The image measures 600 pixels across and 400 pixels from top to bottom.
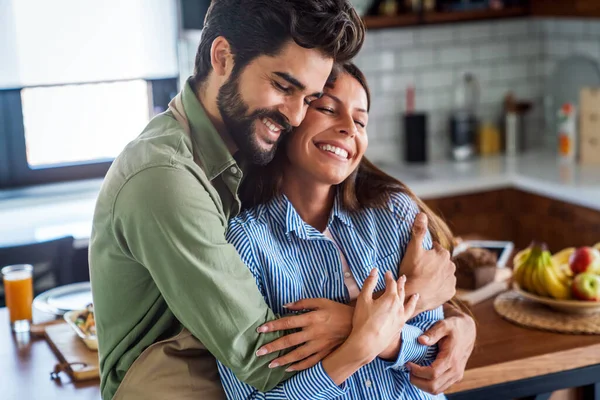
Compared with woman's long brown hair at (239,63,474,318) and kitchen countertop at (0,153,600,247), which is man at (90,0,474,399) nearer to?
woman's long brown hair at (239,63,474,318)

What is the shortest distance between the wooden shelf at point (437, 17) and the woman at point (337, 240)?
2.27 meters

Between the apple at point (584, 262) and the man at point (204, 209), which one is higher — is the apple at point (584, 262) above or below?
below

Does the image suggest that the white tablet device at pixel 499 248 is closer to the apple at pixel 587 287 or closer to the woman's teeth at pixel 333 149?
the apple at pixel 587 287

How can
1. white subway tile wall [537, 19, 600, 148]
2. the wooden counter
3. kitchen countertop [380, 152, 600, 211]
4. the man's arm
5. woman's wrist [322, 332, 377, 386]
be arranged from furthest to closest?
white subway tile wall [537, 19, 600, 148] < kitchen countertop [380, 152, 600, 211] < the wooden counter < woman's wrist [322, 332, 377, 386] < the man's arm

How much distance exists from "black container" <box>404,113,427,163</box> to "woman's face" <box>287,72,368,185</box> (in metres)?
2.81

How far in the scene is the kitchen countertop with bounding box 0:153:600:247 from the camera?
406cm

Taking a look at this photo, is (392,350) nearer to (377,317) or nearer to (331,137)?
(377,317)

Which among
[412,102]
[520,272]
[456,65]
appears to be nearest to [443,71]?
[456,65]

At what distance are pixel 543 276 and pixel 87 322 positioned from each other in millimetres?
1380

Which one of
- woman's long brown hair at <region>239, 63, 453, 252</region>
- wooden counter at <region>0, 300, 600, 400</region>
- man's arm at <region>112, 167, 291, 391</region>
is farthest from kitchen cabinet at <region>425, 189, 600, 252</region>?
man's arm at <region>112, 167, 291, 391</region>

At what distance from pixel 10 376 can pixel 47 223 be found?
1.77 meters

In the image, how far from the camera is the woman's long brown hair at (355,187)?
7.45ft

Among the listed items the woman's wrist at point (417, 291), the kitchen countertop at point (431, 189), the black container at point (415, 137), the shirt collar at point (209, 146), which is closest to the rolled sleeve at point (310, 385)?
the woman's wrist at point (417, 291)

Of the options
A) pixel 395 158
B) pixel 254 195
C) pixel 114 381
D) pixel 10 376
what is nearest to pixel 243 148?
pixel 254 195
